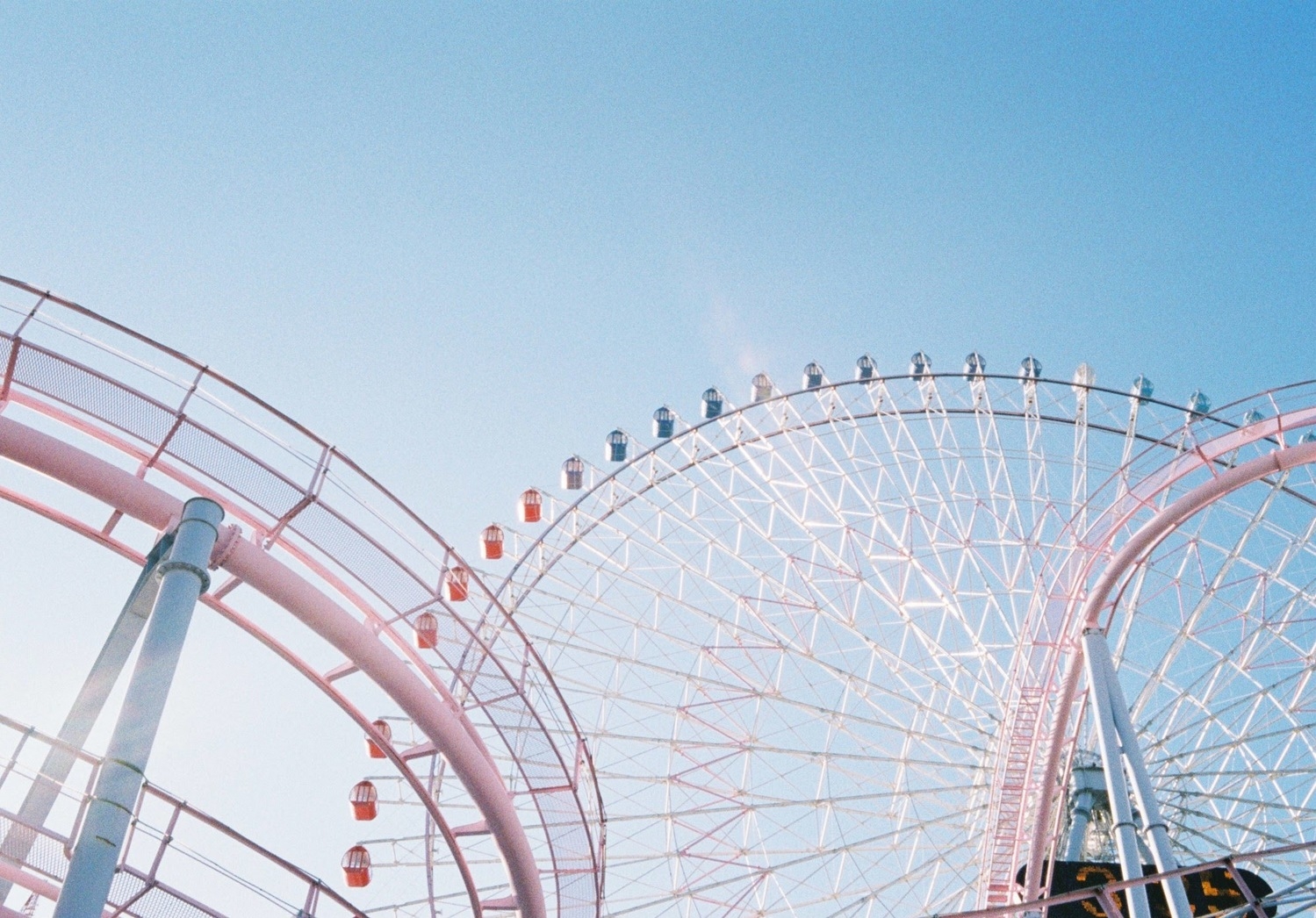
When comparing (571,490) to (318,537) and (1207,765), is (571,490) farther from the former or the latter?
(318,537)

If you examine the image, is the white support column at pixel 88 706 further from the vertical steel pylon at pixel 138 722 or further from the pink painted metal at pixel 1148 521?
the pink painted metal at pixel 1148 521

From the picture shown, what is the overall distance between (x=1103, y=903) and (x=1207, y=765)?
51.0ft

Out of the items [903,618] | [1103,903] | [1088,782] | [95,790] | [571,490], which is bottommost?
[95,790]

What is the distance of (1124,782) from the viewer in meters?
18.5

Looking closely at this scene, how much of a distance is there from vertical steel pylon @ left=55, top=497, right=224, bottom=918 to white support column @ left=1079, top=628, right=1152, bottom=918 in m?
10.9

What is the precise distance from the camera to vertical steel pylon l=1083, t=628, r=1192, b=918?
16.6 meters

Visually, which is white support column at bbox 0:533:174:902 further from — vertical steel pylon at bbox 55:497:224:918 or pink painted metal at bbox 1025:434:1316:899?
pink painted metal at bbox 1025:434:1316:899

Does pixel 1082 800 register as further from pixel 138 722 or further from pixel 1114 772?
pixel 138 722

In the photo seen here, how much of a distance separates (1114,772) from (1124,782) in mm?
268

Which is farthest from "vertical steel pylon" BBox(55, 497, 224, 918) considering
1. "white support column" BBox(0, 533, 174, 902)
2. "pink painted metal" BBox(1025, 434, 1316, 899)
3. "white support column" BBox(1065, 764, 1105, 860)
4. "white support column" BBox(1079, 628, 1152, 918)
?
"white support column" BBox(1065, 764, 1105, 860)

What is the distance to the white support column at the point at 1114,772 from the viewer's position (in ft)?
54.9

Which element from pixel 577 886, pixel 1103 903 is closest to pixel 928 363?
pixel 577 886

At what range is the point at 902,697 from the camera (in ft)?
88.0

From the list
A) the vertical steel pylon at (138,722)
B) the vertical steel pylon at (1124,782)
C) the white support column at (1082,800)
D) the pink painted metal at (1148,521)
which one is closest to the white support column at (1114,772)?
the vertical steel pylon at (1124,782)
